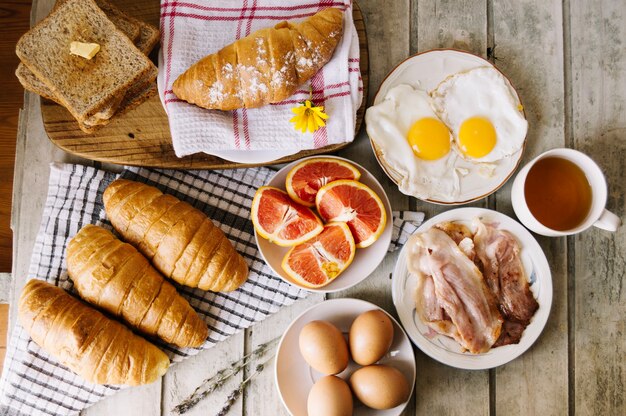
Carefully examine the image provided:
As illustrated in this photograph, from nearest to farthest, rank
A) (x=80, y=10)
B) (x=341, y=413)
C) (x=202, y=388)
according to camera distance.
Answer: (x=341, y=413) → (x=80, y=10) → (x=202, y=388)

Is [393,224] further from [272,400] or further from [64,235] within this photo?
[64,235]

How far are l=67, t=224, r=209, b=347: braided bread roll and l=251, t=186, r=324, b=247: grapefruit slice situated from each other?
350mm

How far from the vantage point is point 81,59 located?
1.71 metres

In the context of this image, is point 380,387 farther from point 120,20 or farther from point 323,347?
point 120,20

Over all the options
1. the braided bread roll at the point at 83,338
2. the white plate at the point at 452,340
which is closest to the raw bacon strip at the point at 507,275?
the white plate at the point at 452,340

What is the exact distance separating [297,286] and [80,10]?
1090 millimetres

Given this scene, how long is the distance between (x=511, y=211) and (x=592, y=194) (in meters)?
0.26

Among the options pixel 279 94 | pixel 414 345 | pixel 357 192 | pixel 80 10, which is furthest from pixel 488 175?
pixel 80 10

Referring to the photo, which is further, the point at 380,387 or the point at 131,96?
the point at 131,96

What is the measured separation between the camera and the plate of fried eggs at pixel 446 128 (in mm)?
1763

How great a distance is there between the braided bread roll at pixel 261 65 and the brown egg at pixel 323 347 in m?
0.70

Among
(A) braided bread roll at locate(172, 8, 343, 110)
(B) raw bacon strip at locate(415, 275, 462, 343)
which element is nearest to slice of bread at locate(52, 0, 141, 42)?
(A) braided bread roll at locate(172, 8, 343, 110)

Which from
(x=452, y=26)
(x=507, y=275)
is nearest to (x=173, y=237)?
(x=507, y=275)

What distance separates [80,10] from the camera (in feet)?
5.61
